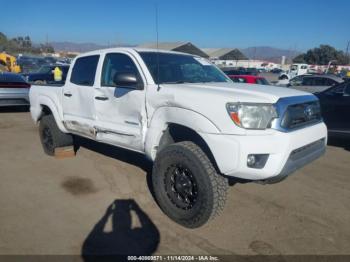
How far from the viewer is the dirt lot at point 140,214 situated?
320cm

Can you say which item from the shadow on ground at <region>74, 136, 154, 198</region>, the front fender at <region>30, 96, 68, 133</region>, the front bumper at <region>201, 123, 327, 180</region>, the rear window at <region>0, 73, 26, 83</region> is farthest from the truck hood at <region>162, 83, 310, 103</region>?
the rear window at <region>0, 73, 26, 83</region>

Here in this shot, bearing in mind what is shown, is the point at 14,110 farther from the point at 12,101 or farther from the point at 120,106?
the point at 120,106

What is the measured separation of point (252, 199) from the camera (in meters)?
4.29

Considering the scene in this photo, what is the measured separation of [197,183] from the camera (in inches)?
133

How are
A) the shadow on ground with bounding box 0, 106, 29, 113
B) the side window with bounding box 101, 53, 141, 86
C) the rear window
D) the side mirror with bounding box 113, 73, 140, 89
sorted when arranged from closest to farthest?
1. the side mirror with bounding box 113, 73, 140, 89
2. the side window with bounding box 101, 53, 141, 86
3. the rear window
4. the shadow on ground with bounding box 0, 106, 29, 113

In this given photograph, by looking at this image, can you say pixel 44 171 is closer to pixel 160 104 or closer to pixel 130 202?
pixel 130 202

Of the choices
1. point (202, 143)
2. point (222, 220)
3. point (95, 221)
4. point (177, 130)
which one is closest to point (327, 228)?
point (222, 220)

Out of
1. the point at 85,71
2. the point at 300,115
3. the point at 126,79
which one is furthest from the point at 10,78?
the point at 300,115

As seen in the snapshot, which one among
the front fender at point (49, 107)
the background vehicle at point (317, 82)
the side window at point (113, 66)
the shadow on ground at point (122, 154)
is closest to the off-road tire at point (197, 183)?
the shadow on ground at point (122, 154)

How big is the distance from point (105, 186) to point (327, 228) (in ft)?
9.46

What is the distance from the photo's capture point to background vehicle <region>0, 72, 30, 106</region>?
35.6 feet

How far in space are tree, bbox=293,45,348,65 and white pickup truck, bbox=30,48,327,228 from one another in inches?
3228

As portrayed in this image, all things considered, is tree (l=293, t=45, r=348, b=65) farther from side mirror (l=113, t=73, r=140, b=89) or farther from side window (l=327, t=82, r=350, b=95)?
side mirror (l=113, t=73, r=140, b=89)

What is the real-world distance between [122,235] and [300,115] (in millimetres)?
2239
